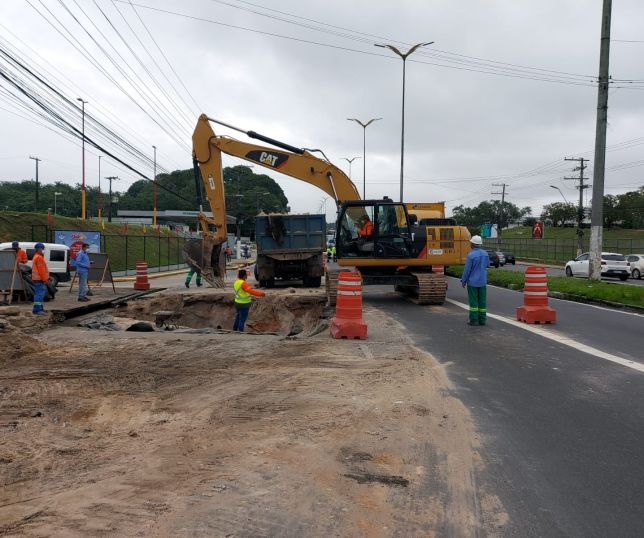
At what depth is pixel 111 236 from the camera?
41469 mm

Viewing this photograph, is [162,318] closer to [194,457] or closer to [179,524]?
[194,457]

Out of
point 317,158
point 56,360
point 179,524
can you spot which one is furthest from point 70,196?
point 179,524

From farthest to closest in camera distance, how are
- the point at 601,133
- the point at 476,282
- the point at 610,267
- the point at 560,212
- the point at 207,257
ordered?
the point at 560,212, the point at 610,267, the point at 601,133, the point at 207,257, the point at 476,282

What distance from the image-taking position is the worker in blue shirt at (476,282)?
1118cm

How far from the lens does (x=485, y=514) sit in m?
3.47

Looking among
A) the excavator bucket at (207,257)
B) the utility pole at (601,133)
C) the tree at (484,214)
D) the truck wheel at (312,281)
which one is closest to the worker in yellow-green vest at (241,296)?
the excavator bucket at (207,257)

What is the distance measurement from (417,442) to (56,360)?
5.66 meters

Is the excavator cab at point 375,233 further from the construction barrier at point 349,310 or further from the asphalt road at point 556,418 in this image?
the construction barrier at point 349,310

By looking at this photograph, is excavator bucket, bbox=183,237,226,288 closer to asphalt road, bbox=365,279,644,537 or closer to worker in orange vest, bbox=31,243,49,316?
worker in orange vest, bbox=31,243,49,316

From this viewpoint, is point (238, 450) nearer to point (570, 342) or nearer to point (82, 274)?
point (570, 342)

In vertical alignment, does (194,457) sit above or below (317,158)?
below

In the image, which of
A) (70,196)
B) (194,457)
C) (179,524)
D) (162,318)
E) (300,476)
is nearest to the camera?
(179,524)

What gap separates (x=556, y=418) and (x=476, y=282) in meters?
5.95

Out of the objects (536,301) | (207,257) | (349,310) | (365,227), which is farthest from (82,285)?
(536,301)
